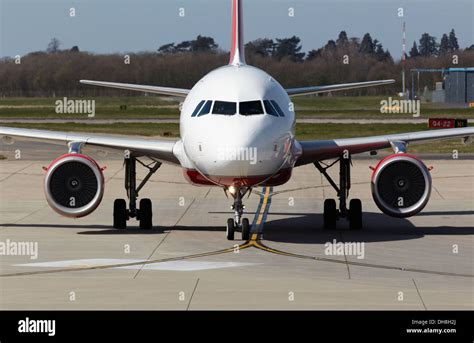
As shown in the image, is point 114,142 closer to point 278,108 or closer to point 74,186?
point 74,186

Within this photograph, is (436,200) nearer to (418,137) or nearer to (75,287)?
(418,137)

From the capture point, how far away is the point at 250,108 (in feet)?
75.8

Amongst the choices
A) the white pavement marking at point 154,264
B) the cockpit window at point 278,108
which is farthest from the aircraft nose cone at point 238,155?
the white pavement marking at point 154,264

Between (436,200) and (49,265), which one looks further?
(436,200)

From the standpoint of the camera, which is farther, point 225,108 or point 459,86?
point 459,86

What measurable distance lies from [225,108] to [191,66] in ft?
165

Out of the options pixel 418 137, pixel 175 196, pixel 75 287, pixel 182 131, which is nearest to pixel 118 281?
pixel 75 287

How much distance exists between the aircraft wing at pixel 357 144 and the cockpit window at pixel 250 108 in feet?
10.5

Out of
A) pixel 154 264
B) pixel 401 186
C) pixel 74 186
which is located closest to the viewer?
pixel 154 264

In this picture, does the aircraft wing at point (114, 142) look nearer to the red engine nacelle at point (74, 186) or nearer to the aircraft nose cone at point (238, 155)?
the red engine nacelle at point (74, 186)

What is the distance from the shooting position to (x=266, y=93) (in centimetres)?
2367

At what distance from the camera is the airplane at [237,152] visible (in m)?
22.8

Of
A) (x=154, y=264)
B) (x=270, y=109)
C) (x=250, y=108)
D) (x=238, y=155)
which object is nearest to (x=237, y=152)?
(x=238, y=155)

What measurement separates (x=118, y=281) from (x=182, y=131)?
6184 millimetres
